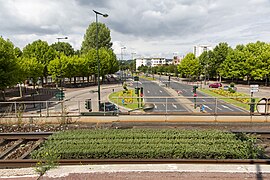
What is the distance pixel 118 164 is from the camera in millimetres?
5656

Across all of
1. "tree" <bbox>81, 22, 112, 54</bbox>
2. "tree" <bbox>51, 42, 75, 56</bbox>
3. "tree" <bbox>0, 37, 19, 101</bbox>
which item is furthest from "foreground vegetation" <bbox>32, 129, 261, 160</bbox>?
"tree" <bbox>51, 42, 75, 56</bbox>

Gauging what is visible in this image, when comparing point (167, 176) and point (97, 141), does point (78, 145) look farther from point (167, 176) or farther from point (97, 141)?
point (167, 176)

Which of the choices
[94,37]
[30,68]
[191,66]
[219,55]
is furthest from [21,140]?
[219,55]

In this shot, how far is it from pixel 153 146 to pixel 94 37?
61.9 meters

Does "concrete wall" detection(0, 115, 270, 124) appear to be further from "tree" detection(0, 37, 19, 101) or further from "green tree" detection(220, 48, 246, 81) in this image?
"green tree" detection(220, 48, 246, 81)

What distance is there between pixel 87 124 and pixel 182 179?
24.7ft

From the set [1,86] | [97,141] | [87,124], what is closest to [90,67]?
[1,86]

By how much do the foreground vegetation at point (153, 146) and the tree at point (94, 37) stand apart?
59920 millimetres

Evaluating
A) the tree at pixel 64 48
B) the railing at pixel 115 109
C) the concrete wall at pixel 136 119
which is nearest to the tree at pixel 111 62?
the tree at pixel 64 48

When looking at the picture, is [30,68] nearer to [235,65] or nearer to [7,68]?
[7,68]

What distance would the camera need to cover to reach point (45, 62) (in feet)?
147

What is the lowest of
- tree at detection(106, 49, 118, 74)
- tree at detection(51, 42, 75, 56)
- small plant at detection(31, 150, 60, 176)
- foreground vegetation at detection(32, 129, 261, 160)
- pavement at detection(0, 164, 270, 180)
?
pavement at detection(0, 164, 270, 180)

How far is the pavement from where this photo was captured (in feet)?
15.9

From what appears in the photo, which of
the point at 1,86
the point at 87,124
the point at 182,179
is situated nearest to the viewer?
the point at 182,179
